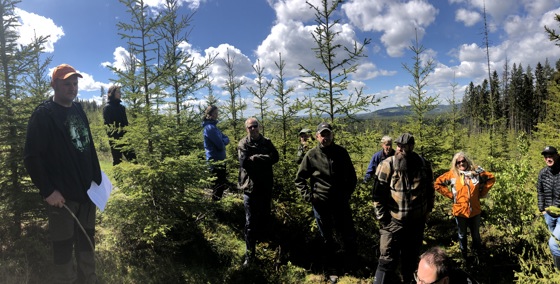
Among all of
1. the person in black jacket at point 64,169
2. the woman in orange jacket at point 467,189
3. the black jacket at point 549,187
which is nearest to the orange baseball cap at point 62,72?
the person in black jacket at point 64,169

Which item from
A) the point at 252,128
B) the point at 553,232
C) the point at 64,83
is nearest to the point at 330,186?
the point at 252,128

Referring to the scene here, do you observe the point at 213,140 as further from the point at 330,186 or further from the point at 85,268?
the point at 85,268

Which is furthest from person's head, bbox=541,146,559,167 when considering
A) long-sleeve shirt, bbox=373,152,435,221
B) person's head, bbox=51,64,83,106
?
person's head, bbox=51,64,83,106

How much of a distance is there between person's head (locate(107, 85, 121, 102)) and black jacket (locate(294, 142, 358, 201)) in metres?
4.11

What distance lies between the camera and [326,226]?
4910 millimetres

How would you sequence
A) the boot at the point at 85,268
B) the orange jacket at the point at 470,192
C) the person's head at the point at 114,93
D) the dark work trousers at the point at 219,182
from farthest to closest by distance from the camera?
the dark work trousers at the point at 219,182, the person's head at the point at 114,93, the orange jacket at the point at 470,192, the boot at the point at 85,268

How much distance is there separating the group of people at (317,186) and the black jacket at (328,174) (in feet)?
0.05

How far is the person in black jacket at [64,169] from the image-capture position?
2969mm

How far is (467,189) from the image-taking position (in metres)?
5.53

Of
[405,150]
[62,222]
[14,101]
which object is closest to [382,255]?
[405,150]

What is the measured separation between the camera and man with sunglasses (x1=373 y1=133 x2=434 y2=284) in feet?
13.2

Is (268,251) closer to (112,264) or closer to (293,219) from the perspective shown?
(293,219)

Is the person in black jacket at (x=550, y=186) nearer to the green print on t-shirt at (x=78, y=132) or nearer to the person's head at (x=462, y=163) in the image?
the person's head at (x=462, y=163)

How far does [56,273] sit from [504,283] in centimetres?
750
